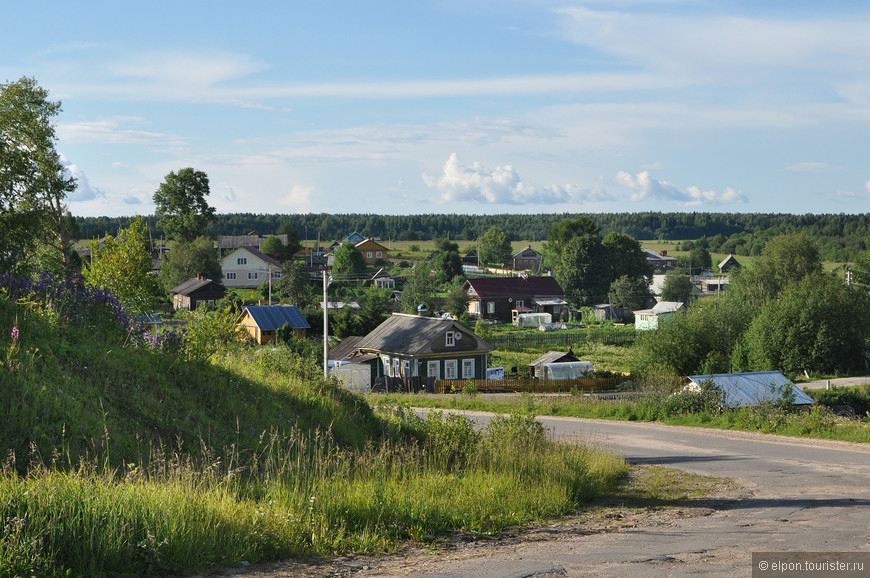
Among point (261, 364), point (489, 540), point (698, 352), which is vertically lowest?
point (698, 352)

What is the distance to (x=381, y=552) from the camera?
7.93m

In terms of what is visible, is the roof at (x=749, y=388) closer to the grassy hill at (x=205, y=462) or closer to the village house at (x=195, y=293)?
the grassy hill at (x=205, y=462)

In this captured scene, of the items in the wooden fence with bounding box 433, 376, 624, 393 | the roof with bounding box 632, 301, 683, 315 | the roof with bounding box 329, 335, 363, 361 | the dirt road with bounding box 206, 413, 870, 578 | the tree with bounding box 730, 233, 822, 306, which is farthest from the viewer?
the roof with bounding box 632, 301, 683, 315

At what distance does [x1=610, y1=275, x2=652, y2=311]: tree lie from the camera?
89375mm

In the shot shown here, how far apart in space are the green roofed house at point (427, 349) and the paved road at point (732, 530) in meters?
26.0

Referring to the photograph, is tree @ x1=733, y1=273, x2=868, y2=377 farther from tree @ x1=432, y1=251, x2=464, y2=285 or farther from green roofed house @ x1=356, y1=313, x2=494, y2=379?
tree @ x1=432, y1=251, x2=464, y2=285

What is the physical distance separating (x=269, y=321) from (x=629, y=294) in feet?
152

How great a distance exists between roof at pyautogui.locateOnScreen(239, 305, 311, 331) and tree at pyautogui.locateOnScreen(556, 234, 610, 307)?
46.3m

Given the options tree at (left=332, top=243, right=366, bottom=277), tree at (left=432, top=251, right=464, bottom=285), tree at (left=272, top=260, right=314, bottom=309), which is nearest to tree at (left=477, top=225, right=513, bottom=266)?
tree at (left=432, top=251, right=464, bottom=285)

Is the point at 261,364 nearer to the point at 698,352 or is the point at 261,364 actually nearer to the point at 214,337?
the point at 214,337

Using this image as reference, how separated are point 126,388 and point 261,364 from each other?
3.95m

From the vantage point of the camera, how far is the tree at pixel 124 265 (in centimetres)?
2998

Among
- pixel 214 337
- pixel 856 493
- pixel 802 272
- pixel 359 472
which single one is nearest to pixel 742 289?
pixel 802 272

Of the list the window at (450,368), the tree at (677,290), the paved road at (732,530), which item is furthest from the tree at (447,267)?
the paved road at (732,530)
